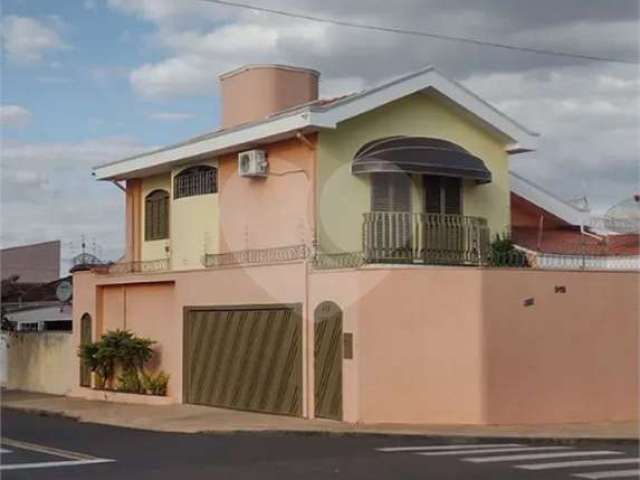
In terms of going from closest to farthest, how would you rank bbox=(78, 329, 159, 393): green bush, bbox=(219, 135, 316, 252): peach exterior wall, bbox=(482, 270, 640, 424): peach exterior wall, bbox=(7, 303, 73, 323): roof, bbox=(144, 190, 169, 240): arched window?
bbox=(482, 270, 640, 424): peach exterior wall → bbox=(219, 135, 316, 252): peach exterior wall → bbox=(78, 329, 159, 393): green bush → bbox=(144, 190, 169, 240): arched window → bbox=(7, 303, 73, 323): roof

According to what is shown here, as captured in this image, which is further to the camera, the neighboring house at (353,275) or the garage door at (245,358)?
the garage door at (245,358)

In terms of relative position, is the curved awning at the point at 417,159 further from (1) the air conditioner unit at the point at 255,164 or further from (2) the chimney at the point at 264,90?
(2) the chimney at the point at 264,90

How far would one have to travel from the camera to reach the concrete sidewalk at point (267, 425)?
60.7 ft

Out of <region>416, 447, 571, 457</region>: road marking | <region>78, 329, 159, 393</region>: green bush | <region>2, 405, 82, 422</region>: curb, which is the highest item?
<region>78, 329, 159, 393</region>: green bush

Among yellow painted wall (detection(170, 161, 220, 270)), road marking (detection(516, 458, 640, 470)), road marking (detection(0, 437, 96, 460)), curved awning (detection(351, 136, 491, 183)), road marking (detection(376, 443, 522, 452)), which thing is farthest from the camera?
yellow painted wall (detection(170, 161, 220, 270))

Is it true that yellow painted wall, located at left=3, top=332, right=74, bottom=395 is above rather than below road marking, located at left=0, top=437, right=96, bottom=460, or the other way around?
above

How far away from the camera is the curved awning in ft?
72.6

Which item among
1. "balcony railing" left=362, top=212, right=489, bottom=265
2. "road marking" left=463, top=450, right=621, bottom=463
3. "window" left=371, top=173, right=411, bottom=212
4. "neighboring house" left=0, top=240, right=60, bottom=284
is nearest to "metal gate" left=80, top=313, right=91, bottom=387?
"window" left=371, top=173, right=411, bottom=212

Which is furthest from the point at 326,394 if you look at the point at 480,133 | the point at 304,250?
the point at 480,133

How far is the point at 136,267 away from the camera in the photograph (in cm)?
2784

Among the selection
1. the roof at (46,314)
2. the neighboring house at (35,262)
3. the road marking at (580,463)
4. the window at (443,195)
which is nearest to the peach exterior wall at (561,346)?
the window at (443,195)

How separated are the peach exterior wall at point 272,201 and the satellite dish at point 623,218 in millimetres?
6292

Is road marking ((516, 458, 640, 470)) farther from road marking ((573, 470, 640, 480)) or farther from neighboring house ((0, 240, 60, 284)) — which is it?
neighboring house ((0, 240, 60, 284))

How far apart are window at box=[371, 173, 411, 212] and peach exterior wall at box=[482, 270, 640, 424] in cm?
358
